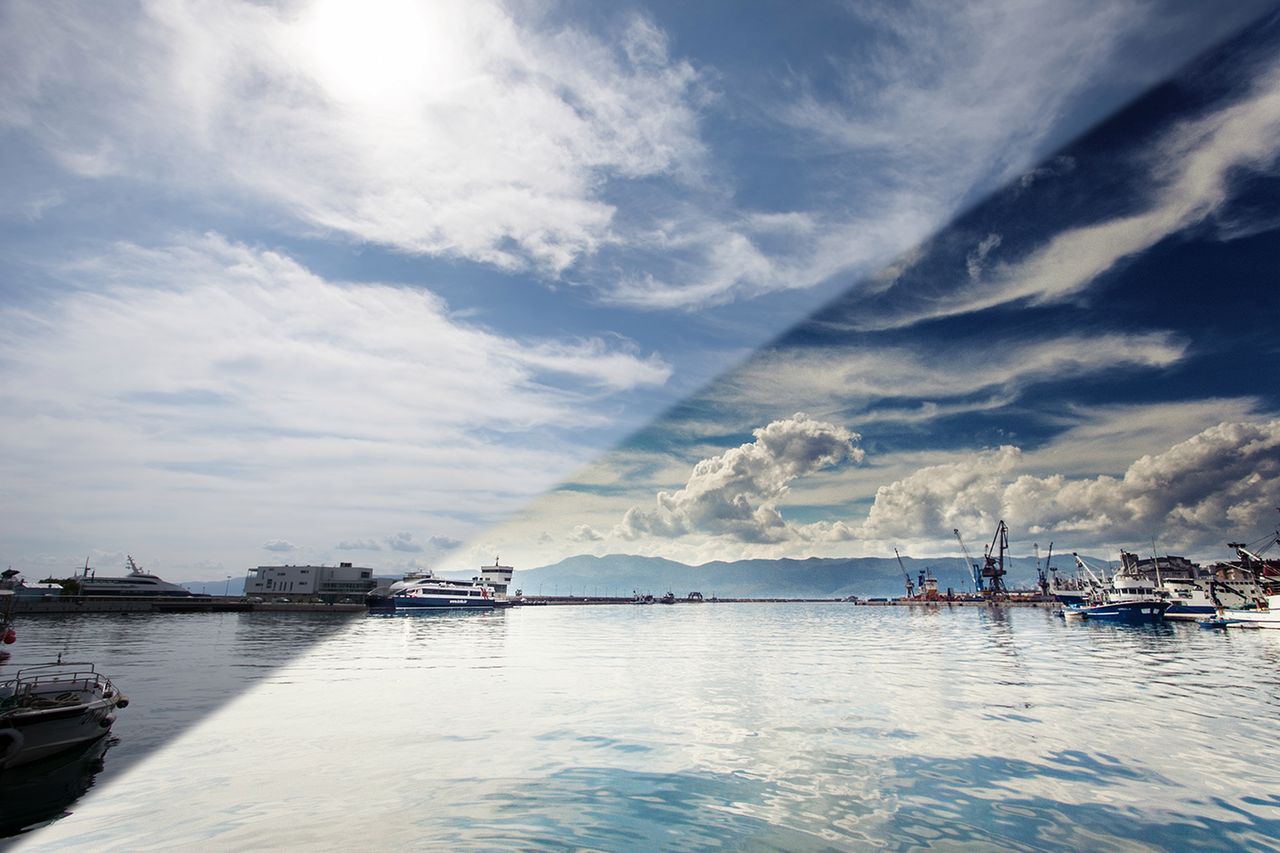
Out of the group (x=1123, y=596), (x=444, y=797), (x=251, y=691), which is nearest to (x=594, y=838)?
(x=444, y=797)

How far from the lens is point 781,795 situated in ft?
51.5

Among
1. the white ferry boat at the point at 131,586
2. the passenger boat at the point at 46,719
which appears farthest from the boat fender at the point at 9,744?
the white ferry boat at the point at 131,586

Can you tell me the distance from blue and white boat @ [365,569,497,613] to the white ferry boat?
5346 centimetres

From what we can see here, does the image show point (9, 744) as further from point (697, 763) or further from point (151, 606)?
point (151, 606)

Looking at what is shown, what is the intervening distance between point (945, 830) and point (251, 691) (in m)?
35.9

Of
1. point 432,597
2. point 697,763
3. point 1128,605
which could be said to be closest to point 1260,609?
point 1128,605

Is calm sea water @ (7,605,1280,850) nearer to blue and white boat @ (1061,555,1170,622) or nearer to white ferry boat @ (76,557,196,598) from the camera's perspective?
blue and white boat @ (1061,555,1170,622)

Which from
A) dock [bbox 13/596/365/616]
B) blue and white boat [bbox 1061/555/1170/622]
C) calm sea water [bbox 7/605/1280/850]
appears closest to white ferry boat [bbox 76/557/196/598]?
dock [bbox 13/596/365/616]

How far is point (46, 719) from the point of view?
20312 mm

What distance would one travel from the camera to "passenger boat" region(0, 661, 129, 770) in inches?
766

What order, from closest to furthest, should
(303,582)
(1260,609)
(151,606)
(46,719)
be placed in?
(46,719), (1260,609), (151,606), (303,582)

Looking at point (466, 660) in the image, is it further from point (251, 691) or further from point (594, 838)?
point (594, 838)

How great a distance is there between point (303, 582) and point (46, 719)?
19971cm

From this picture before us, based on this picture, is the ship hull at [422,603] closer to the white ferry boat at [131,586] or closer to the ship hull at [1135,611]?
the white ferry boat at [131,586]
